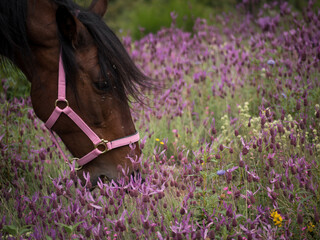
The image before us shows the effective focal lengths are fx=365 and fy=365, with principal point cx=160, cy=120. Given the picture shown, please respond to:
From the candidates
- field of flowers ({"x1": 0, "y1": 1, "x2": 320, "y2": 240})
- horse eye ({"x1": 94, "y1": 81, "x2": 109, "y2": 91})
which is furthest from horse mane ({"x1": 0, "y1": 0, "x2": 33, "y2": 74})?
field of flowers ({"x1": 0, "y1": 1, "x2": 320, "y2": 240})

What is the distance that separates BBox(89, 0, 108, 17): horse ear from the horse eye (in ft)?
2.18

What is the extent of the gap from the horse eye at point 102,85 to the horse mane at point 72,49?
1.2 inches

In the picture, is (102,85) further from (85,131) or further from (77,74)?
(85,131)

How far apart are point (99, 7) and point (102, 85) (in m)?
0.76

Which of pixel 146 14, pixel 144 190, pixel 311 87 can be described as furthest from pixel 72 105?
pixel 146 14

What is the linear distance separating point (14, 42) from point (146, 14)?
21.8 ft

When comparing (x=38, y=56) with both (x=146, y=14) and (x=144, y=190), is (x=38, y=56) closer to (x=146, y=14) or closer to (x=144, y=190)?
(x=144, y=190)

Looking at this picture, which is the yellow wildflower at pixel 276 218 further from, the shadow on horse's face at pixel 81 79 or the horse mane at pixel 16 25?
the horse mane at pixel 16 25

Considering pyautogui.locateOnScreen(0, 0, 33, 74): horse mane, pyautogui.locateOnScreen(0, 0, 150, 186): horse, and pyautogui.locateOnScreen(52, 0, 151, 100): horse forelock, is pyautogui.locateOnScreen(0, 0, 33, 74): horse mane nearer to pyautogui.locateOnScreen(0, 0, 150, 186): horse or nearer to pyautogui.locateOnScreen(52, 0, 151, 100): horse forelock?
pyautogui.locateOnScreen(0, 0, 150, 186): horse

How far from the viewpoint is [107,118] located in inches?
96.1

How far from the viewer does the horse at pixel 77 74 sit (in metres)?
2.32

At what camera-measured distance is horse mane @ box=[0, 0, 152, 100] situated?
2309 mm

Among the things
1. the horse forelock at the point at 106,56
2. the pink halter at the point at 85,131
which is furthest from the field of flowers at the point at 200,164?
the horse forelock at the point at 106,56

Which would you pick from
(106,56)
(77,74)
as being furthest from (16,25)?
(106,56)
